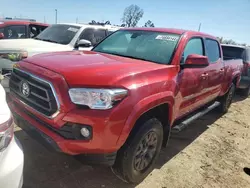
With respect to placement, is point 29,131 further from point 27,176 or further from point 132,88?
point 132,88

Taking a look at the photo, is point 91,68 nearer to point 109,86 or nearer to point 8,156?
point 109,86

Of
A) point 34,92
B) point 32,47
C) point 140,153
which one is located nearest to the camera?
point 34,92

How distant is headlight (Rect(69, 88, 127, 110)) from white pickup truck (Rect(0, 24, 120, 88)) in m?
2.46

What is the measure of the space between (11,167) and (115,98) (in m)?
1.07

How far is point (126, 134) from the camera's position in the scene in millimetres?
2520

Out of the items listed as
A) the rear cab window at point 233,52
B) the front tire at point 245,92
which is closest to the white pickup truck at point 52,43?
the rear cab window at point 233,52

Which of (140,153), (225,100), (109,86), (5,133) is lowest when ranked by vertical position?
(225,100)

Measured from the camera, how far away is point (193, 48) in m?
4.09

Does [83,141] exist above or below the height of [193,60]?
below

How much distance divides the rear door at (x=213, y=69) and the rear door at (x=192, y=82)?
0.72ft

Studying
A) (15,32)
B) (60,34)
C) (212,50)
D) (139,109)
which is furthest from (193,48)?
(15,32)

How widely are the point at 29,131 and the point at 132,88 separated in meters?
1.23

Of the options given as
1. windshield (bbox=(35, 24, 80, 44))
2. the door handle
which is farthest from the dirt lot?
windshield (bbox=(35, 24, 80, 44))

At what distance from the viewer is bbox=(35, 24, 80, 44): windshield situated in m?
6.51
